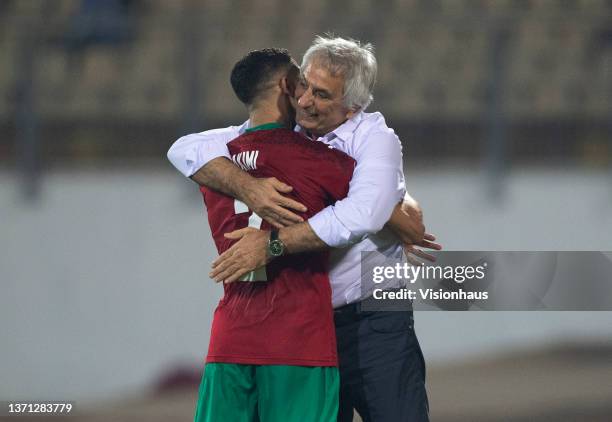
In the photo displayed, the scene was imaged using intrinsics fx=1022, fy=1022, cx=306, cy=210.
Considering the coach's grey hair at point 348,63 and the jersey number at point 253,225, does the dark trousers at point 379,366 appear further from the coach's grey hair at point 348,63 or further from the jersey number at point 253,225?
the coach's grey hair at point 348,63

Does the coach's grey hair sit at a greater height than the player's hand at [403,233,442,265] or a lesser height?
greater

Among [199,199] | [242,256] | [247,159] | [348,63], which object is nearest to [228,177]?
[247,159]

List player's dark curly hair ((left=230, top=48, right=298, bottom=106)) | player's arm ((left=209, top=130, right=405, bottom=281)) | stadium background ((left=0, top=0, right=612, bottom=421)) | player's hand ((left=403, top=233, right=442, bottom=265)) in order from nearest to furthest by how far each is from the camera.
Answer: player's arm ((left=209, top=130, right=405, bottom=281)), player's dark curly hair ((left=230, top=48, right=298, bottom=106)), player's hand ((left=403, top=233, right=442, bottom=265)), stadium background ((left=0, top=0, right=612, bottom=421))

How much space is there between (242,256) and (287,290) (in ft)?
0.34

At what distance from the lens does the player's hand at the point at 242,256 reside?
1806 millimetres

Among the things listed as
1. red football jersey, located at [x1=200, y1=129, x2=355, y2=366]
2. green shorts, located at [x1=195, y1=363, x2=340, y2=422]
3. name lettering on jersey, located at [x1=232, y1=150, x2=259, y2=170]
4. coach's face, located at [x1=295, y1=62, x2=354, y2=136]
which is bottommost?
green shorts, located at [x1=195, y1=363, x2=340, y2=422]

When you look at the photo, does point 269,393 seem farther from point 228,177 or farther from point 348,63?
point 348,63

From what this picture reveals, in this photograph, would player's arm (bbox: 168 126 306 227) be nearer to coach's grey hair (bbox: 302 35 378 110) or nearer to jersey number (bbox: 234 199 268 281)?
jersey number (bbox: 234 199 268 281)

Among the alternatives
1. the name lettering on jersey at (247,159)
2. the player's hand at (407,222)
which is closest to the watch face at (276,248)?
the name lettering on jersey at (247,159)

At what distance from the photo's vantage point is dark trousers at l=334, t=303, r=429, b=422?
6.44 ft

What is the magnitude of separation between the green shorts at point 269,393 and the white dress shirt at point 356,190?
21 centimetres

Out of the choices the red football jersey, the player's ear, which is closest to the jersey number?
the red football jersey

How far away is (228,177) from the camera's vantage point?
6.12 feet

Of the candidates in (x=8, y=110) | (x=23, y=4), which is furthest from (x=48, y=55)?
(x=23, y=4)
